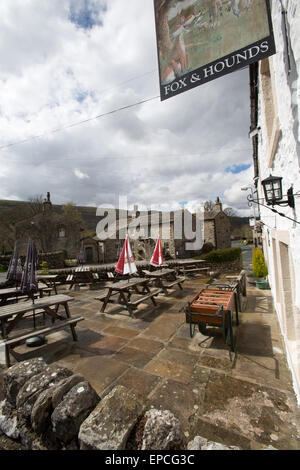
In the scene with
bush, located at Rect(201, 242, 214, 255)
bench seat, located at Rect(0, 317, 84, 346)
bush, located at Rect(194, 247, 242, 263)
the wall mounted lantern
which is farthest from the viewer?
bush, located at Rect(201, 242, 214, 255)

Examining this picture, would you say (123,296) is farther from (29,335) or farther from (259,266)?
(259,266)

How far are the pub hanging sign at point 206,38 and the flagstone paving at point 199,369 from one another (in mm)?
4114

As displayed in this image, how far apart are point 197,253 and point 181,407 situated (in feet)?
87.2

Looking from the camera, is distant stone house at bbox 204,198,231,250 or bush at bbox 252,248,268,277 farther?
distant stone house at bbox 204,198,231,250

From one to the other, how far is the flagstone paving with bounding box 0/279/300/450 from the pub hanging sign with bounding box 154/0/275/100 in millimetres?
4114

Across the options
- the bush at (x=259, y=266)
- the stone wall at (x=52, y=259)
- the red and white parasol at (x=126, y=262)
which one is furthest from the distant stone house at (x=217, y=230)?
the red and white parasol at (x=126, y=262)

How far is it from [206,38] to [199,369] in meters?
4.81

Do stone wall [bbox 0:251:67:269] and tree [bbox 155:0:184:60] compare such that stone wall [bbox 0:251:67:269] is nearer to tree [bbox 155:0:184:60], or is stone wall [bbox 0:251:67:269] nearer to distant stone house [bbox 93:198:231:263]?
distant stone house [bbox 93:198:231:263]

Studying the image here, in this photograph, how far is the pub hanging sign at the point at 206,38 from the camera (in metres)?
2.36

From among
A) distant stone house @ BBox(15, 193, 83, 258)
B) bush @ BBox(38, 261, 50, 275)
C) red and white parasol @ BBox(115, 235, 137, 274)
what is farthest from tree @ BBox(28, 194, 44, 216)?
red and white parasol @ BBox(115, 235, 137, 274)

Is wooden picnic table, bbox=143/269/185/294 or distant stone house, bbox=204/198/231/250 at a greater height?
distant stone house, bbox=204/198/231/250

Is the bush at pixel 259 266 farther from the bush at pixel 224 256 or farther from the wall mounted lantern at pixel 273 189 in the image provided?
the bush at pixel 224 256

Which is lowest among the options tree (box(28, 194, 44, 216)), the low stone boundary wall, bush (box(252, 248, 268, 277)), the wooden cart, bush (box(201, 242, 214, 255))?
the low stone boundary wall

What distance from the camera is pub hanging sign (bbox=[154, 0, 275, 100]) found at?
7.74 feet
